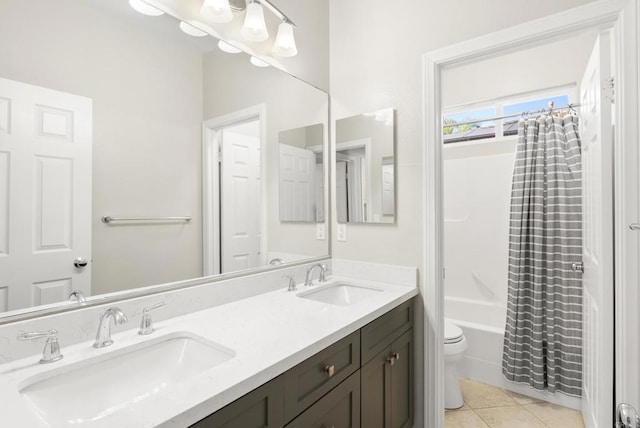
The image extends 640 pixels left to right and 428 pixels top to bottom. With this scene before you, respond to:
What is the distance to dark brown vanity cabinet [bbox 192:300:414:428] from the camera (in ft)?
2.96

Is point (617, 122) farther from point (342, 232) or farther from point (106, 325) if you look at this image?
point (106, 325)

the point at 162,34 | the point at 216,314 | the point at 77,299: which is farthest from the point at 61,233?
the point at 162,34

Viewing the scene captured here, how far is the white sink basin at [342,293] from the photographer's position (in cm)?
183

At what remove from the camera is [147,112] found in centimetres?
128

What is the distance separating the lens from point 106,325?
3.47ft

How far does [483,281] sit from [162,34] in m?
3.03

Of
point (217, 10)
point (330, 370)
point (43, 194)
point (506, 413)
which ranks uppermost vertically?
point (217, 10)

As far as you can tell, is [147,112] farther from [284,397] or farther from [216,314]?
[284,397]

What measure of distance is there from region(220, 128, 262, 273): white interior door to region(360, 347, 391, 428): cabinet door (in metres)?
0.73

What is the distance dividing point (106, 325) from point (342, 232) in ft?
4.43

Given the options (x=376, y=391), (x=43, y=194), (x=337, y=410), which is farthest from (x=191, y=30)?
(x=376, y=391)

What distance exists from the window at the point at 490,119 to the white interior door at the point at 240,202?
1792 mm

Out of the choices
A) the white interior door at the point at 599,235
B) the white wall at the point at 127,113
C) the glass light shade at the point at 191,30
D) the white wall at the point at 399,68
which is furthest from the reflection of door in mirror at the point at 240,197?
the white interior door at the point at 599,235

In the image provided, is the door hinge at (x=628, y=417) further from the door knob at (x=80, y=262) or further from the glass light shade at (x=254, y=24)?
the glass light shade at (x=254, y=24)
